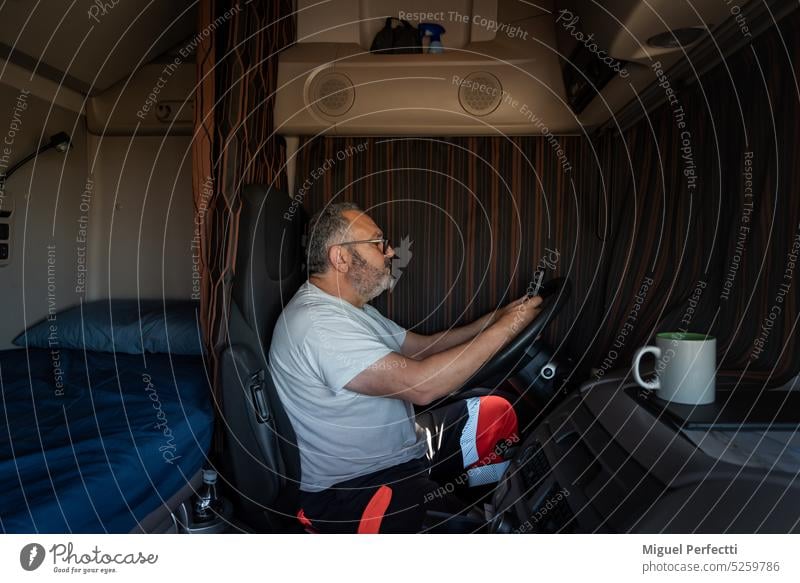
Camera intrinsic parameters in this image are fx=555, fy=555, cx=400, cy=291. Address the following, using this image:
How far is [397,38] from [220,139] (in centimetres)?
68

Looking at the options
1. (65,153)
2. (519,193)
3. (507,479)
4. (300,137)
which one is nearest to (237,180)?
(300,137)

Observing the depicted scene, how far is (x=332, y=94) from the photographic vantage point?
5.62 ft

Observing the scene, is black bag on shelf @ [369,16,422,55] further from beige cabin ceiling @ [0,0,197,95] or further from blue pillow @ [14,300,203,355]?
blue pillow @ [14,300,203,355]

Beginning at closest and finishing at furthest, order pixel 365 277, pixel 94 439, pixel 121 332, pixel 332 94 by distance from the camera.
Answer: pixel 94 439, pixel 365 277, pixel 332 94, pixel 121 332

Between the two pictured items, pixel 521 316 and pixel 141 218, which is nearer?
pixel 521 316

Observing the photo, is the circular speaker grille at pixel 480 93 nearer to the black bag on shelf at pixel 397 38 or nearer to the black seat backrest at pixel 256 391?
the black bag on shelf at pixel 397 38

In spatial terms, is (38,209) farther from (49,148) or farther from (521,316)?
(521,316)

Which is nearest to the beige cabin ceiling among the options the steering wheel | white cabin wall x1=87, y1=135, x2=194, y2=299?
white cabin wall x1=87, y1=135, x2=194, y2=299

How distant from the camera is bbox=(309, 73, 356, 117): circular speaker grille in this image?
167cm

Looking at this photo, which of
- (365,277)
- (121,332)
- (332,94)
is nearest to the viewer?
(365,277)

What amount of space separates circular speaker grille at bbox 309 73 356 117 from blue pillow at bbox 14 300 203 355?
2.72ft

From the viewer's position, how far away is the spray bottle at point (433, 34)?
1.61 meters

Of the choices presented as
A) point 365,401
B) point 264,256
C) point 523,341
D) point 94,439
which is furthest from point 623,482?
point 94,439

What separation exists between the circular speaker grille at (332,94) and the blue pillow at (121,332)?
0.83 meters
